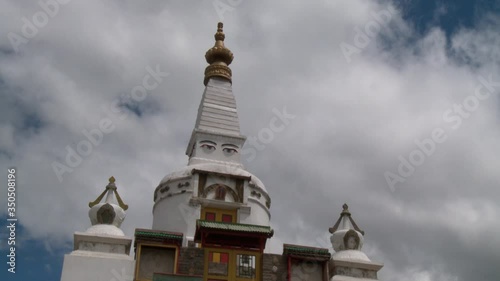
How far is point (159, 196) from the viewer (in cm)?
3759

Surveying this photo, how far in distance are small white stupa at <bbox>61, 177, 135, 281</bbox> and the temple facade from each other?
0.05 m

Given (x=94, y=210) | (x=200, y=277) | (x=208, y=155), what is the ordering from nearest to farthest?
(x=200, y=277)
(x=94, y=210)
(x=208, y=155)

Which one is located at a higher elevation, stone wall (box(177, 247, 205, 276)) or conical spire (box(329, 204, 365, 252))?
conical spire (box(329, 204, 365, 252))

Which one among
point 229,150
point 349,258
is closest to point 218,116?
point 229,150

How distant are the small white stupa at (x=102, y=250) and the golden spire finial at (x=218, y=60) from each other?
16.5m

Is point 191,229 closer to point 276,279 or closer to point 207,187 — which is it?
point 207,187

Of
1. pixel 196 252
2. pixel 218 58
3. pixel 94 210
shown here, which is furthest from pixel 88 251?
pixel 218 58

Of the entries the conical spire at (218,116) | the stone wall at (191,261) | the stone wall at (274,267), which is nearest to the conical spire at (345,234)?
the stone wall at (274,267)

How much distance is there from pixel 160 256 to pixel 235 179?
28.7ft

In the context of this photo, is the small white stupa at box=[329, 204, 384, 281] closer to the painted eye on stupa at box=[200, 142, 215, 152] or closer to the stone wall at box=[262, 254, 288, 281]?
the stone wall at box=[262, 254, 288, 281]

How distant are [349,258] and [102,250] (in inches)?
538

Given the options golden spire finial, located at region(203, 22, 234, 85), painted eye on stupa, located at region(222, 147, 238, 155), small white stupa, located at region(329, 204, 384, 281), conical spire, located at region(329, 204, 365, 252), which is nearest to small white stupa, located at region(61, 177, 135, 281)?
painted eye on stupa, located at region(222, 147, 238, 155)

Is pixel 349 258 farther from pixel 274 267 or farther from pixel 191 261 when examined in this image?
pixel 191 261

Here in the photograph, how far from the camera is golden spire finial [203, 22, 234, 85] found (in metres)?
45.3
